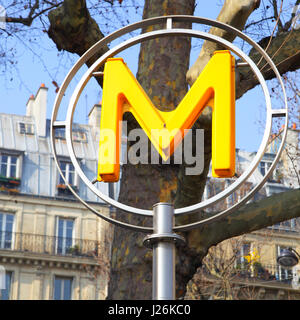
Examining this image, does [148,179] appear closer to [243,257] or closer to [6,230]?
[243,257]

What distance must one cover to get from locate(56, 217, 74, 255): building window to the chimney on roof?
4398 millimetres

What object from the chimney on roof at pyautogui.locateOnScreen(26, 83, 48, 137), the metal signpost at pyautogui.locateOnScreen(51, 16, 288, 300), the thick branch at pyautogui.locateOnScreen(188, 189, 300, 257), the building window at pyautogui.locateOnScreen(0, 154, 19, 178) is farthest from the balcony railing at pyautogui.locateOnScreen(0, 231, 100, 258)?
the metal signpost at pyautogui.locateOnScreen(51, 16, 288, 300)

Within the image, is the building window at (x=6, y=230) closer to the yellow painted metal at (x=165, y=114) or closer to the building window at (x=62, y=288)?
the building window at (x=62, y=288)

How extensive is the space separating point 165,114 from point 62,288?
27.9 meters

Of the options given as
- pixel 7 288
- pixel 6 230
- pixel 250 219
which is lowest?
pixel 250 219

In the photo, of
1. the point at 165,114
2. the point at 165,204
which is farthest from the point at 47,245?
the point at 165,204

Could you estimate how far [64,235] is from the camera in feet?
103

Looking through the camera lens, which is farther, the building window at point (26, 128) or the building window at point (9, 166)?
the building window at point (26, 128)

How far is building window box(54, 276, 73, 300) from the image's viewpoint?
30.4 m

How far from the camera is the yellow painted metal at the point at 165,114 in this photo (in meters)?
3.35

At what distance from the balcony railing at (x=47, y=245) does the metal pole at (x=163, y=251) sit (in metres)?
27.1

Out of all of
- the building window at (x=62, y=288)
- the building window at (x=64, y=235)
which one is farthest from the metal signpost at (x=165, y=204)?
the building window at (x=64, y=235)

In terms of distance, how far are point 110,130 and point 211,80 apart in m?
0.53

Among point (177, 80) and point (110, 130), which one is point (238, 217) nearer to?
point (177, 80)
